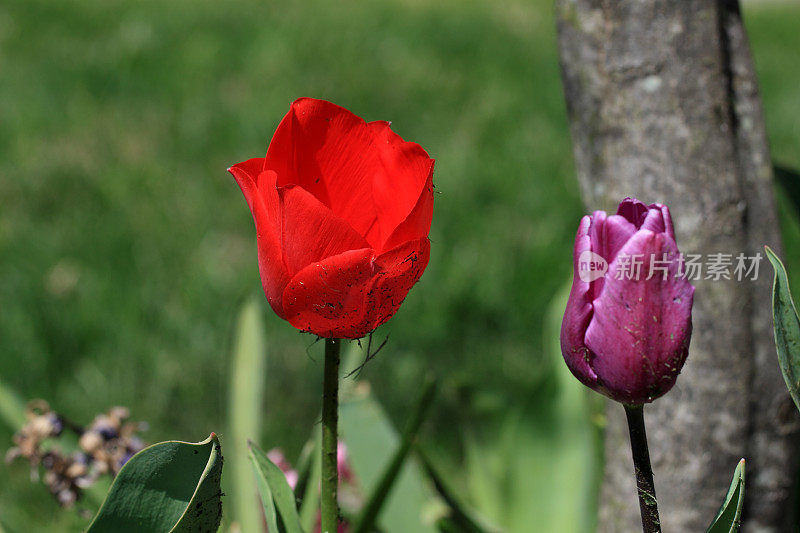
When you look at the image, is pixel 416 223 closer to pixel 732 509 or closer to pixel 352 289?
pixel 352 289

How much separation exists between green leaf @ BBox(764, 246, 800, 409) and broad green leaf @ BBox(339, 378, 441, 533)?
1.86 feet

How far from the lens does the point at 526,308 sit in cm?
204

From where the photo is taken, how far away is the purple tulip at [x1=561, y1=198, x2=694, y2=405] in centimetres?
49

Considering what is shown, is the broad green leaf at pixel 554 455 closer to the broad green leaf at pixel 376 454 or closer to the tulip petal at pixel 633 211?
the broad green leaf at pixel 376 454

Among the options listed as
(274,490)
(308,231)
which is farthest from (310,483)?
(308,231)

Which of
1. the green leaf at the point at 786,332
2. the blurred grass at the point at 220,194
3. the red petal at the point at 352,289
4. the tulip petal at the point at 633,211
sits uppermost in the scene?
the tulip petal at the point at 633,211

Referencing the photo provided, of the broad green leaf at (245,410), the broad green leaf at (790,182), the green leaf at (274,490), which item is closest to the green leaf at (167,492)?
the green leaf at (274,490)

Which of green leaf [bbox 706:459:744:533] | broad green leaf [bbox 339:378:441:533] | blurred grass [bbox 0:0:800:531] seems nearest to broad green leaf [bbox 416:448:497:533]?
broad green leaf [bbox 339:378:441:533]

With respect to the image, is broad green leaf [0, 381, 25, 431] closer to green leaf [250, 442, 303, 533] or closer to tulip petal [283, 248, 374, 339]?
green leaf [250, 442, 303, 533]

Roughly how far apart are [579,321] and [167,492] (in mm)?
281

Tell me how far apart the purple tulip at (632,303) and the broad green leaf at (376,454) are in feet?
2.01

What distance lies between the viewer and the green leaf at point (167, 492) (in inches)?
21.2

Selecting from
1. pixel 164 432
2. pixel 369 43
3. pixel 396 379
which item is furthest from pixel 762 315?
pixel 369 43
